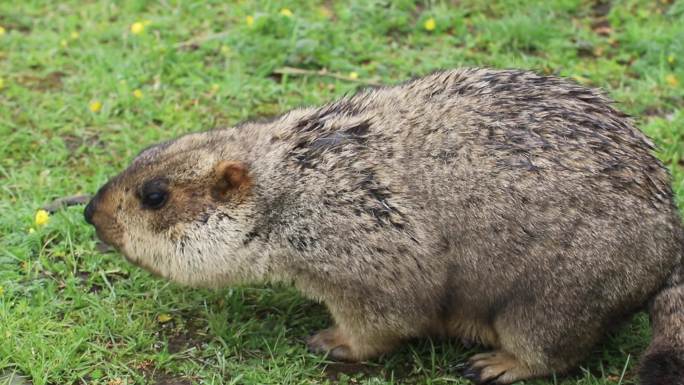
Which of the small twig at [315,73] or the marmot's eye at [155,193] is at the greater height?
the marmot's eye at [155,193]

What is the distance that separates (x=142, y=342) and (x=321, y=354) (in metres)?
0.95

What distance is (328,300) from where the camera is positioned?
4.95 meters

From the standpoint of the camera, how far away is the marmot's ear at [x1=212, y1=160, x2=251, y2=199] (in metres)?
4.92

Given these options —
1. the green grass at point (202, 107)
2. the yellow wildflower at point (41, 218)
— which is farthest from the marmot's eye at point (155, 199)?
the yellow wildflower at point (41, 218)

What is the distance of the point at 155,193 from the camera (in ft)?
16.3

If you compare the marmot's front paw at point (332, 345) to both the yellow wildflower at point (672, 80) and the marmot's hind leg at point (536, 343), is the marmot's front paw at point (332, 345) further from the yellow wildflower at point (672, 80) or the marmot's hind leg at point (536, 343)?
the yellow wildflower at point (672, 80)

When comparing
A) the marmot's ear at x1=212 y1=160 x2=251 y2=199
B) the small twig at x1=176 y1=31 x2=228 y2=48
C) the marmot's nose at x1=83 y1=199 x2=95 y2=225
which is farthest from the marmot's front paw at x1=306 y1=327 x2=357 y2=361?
the small twig at x1=176 y1=31 x2=228 y2=48

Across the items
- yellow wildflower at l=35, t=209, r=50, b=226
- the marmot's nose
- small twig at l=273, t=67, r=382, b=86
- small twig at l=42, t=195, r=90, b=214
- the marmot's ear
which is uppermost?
the marmot's ear

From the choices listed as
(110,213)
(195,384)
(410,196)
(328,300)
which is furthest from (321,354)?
(110,213)

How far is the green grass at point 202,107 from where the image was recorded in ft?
16.5

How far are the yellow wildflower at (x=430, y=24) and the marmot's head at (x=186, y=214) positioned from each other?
3354 millimetres

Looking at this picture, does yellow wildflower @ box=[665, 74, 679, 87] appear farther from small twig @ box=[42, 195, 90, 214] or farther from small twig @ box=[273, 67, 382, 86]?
small twig @ box=[42, 195, 90, 214]

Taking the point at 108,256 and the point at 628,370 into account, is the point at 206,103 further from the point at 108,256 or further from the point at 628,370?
the point at 628,370

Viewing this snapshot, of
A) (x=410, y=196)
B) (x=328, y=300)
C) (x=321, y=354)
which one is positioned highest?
(x=410, y=196)
